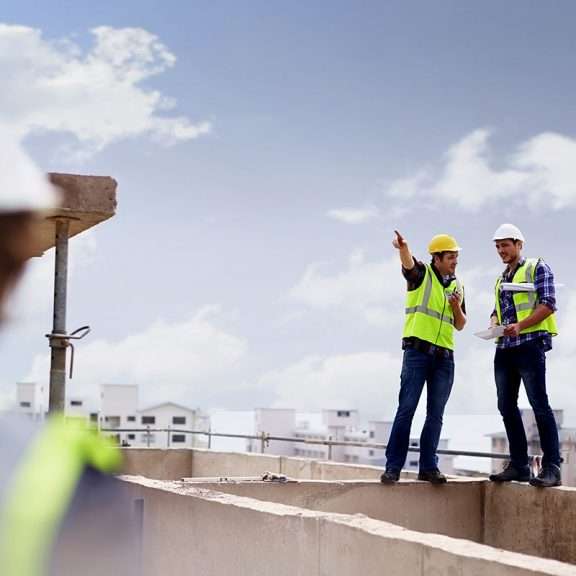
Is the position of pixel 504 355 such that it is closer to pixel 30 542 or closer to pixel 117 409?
pixel 30 542

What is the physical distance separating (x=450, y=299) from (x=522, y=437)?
1271mm

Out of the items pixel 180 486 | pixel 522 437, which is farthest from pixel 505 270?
pixel 180 486

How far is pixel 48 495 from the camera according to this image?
1.64m

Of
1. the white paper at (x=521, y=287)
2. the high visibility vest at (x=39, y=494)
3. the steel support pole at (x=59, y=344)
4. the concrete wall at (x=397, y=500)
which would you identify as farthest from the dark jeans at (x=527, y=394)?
the high visibility vest at (x=39, y=494)

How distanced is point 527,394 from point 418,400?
84 centimetres

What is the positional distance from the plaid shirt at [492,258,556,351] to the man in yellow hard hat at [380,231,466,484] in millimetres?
387

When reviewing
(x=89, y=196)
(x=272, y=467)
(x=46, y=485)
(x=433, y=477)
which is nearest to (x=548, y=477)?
(x=433, y=477)

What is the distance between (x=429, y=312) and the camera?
25.4 ft

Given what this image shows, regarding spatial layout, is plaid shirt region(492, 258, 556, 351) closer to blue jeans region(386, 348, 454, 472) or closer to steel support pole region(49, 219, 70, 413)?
blue jeans region(386, 348, 454, 472)

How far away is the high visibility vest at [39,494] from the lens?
1.55 metres

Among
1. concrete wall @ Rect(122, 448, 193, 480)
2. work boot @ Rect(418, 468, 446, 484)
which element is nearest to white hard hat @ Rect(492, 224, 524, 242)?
work boot @ Rect(418, 468, 446, 484)

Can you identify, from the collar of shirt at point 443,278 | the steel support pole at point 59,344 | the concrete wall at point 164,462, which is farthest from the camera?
the concrete wall at point 164,462

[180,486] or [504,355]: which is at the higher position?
[504,355]

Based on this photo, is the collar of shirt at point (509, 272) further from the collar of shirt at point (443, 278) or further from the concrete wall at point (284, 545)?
the concrete wall at point (284, 545)
